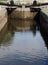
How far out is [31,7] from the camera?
3028cm

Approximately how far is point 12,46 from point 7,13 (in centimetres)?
1555

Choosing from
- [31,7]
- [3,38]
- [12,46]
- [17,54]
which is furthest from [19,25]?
[17,54]

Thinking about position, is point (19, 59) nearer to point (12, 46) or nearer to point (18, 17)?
point (12, 46)

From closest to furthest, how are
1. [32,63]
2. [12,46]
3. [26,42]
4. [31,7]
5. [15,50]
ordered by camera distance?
[32,63], [15,50], [12,46], [26,42], [31,7]

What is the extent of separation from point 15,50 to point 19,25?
42.4 ft

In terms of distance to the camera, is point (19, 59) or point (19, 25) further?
point (19, 25)

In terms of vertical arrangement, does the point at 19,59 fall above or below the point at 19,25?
above

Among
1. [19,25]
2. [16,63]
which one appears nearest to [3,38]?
[16,63]

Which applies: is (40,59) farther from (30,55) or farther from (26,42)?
(26,42)

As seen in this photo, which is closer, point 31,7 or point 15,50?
point 15,50

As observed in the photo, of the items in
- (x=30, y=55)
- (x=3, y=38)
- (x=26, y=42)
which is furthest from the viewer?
(x=3, y=38)

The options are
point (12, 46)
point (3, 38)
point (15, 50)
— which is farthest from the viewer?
point (3, 38)

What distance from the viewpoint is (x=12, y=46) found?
16.4m

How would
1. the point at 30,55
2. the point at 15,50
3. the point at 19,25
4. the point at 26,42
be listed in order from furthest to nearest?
the point at 19,25, the point at 26,42, the point at 15,50, the point at 30,55
